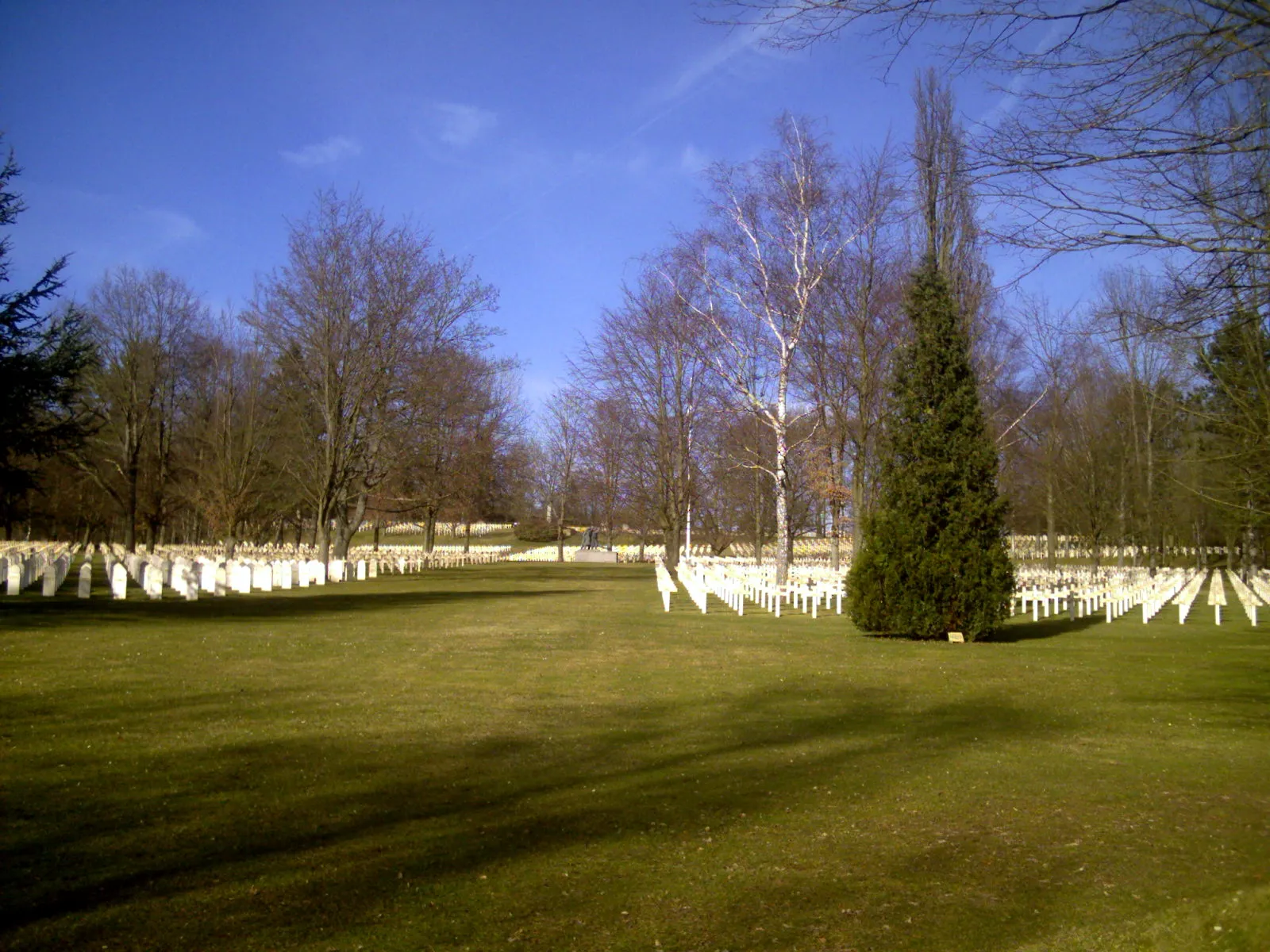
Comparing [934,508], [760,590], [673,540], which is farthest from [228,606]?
[673,540]

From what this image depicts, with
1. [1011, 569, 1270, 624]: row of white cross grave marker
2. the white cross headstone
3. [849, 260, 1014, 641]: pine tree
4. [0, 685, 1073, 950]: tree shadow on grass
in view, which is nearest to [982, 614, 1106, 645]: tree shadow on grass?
[1011, 569, 1270, 624]: row of white cross grave marker

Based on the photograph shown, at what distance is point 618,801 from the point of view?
20.0 feet

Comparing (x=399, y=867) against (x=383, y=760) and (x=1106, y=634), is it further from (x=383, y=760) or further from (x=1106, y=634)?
(x=1106, y=634)

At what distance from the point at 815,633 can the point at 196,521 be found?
47057 millimetres

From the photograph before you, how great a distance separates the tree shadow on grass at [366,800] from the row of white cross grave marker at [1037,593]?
36.6 ft

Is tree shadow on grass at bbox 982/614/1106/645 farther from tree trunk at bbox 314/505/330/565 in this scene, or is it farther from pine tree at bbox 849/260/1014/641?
tree trunk at bbox 314/505/330/565

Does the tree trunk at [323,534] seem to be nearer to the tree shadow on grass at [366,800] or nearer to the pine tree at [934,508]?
the pine tree at [934,508]

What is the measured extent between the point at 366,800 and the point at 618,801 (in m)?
1.54

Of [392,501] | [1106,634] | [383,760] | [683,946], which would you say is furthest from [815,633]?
[392,501]

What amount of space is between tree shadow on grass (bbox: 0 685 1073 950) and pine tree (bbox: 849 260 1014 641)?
6385 mm

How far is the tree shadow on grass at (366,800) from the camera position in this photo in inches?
166

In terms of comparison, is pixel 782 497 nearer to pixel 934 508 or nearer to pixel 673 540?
pixel 934 508

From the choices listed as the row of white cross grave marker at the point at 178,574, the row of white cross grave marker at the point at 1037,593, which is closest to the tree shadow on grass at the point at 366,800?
the row of white cross grave marker at the point at 1037,593

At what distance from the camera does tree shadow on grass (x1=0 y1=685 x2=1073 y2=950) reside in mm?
4227
